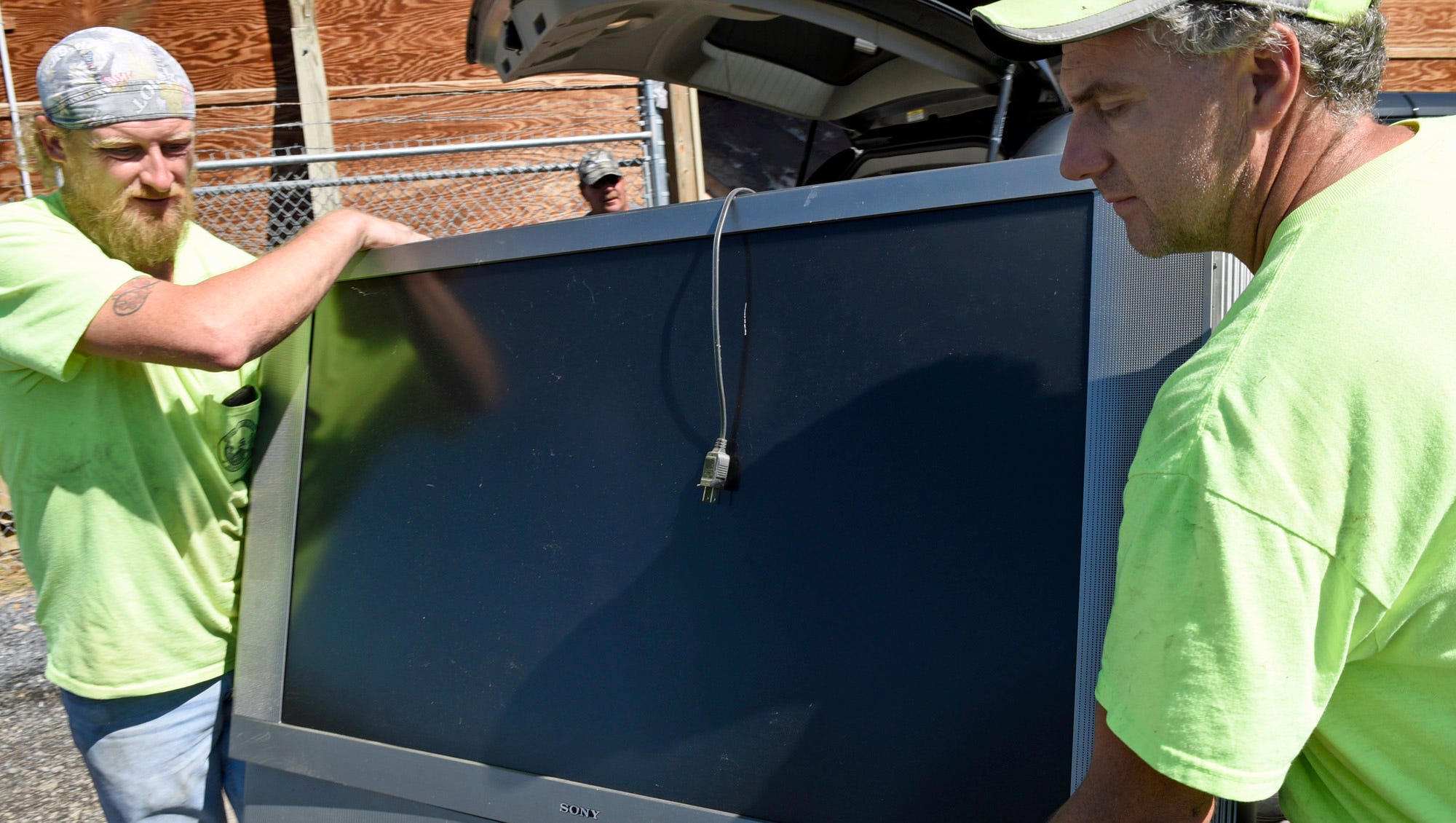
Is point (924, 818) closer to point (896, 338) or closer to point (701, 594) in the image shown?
point (701, 594)

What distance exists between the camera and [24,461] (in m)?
2.02

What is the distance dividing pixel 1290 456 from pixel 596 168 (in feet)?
15.1

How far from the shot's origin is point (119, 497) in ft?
6.61

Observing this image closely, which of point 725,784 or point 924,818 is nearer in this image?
point 924,818

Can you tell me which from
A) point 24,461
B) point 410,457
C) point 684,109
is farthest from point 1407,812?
point 684,109

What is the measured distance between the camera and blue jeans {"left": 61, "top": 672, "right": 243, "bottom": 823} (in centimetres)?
210

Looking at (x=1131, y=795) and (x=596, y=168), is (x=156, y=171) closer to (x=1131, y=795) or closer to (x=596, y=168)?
(x=1131, y=795)

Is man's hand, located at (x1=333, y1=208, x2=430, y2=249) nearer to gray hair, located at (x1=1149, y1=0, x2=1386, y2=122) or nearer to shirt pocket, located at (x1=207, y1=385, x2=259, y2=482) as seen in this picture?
shirt pocket, located at (x1=207, y1=385, x2=259, y2=482)

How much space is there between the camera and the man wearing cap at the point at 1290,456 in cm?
85

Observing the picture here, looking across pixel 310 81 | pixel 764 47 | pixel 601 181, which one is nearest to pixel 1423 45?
pixel 601 181

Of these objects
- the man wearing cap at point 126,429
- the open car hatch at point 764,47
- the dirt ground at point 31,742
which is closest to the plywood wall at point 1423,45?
the open car hatch at point 764,47

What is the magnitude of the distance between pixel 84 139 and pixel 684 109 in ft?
14.9

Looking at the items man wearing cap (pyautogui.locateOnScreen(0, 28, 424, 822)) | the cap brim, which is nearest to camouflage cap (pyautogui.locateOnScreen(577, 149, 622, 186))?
man wearing cap (pyautogui.locateOnScreen(0, 28, 424, 822))

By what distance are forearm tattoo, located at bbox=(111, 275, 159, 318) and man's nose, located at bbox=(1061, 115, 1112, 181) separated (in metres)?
1.52
